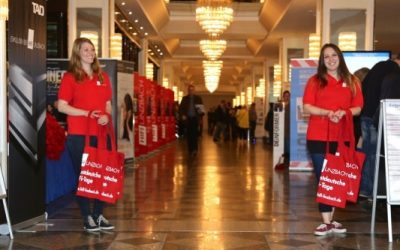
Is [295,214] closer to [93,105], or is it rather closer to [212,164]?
[93,105]

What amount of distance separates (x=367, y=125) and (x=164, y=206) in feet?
7.50

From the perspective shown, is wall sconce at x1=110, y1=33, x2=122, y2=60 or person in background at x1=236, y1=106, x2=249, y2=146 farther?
person in background at x1=236, y1=106, x2=249, y2=146

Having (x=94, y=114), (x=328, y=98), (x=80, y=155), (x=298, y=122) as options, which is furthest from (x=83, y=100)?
(x=298, y=122)

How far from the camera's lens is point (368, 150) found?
21.8 ft

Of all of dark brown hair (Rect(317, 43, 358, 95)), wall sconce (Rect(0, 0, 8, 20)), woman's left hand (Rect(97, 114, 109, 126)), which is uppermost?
wall sconce (Rect(0, 0, 8, 20))

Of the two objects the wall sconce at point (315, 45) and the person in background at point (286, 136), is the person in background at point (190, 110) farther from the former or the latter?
the person in background at point (286, 136)

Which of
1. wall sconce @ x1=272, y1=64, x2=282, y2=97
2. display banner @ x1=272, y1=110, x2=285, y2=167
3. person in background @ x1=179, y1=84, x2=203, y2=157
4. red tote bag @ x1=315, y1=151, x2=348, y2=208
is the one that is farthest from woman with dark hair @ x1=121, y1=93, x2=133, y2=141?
wall sconce @ x1=272, y1=64, x2=282, y2=97

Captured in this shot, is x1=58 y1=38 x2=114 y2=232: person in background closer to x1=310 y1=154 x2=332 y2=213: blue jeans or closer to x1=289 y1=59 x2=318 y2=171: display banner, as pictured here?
x1=310 y1=154 x2=332 y2=213: blue jeans

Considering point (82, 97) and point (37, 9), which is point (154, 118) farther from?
point (82, 97)

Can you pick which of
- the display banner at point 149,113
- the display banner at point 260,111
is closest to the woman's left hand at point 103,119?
the display banner at point 149,113

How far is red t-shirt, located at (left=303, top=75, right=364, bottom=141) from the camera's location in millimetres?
5230

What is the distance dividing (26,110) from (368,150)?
3.39 m

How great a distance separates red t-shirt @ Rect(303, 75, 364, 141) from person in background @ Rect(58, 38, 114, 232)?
5.44 feet

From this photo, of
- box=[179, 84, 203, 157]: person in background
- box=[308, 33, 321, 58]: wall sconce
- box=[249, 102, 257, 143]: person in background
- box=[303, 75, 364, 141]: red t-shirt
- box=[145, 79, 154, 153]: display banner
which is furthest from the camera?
box=[249, 102, 257, 143]: person in background
